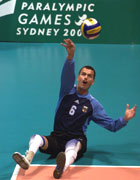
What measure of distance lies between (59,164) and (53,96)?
3.57 m

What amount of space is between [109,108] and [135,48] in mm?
6949

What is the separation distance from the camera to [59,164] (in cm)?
402

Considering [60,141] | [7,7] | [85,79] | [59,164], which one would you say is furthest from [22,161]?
[7,7]

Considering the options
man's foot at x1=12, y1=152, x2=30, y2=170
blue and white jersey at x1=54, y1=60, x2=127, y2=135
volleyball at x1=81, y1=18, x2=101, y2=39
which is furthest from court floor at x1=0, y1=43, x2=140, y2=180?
Result: volleyball at x1=81, y1=18, x2=101, y2=39

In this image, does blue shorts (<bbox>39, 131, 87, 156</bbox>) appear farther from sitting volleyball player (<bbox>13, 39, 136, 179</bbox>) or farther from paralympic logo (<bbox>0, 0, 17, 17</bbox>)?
paralympic logo (<bbox>0, 0, 17, 17</bbox>)

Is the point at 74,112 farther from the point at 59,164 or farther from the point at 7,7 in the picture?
the point at 7,7

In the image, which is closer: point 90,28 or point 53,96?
point 90,28

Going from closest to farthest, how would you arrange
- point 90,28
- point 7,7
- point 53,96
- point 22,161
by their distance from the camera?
point 22,161, point 90,28, point 53,96, point 7,7

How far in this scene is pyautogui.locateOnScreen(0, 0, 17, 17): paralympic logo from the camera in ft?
45.6

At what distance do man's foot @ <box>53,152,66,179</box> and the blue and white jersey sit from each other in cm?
67

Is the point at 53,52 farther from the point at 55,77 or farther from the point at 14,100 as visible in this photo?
the point at 14,100

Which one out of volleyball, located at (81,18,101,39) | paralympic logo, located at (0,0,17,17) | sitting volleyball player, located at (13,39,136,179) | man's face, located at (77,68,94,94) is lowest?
sitting volleyball player, located at (13,39,136,179)

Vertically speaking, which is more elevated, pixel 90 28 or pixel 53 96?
pixel 90 28

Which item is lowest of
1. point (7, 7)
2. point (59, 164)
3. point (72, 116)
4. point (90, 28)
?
point (59, 164)
